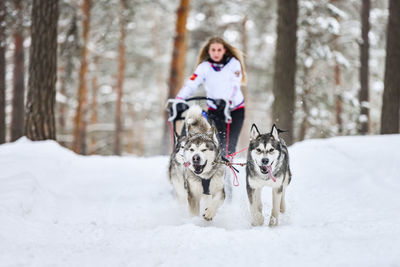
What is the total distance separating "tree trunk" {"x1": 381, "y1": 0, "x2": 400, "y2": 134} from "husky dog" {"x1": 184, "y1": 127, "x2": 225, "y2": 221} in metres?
4.90

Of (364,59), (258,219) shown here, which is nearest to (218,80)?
(258,219)

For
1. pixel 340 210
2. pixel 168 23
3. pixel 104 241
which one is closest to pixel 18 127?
pixel 104 241

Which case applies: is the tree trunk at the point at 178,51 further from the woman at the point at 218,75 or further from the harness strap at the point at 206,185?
the harness strap at the point at 206,185

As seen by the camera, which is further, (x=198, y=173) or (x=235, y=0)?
(x=235, y=0)

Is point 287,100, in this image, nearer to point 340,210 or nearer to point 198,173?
point 340,210

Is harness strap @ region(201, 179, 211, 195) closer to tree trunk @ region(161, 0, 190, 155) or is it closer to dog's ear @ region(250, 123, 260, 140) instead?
dog's ear @ region(250, 123, 260, 140)

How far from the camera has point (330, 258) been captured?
2342 millimetres

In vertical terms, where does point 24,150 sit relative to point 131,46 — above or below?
below

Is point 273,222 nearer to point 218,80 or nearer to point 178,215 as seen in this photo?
point 178,215

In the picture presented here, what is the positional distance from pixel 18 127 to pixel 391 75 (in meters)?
10.7

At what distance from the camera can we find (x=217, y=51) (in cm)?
429

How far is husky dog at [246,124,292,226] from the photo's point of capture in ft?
10.8

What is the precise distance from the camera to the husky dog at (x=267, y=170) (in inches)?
130

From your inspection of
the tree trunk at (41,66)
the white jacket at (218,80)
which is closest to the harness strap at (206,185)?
the white jacket at (218,80)
